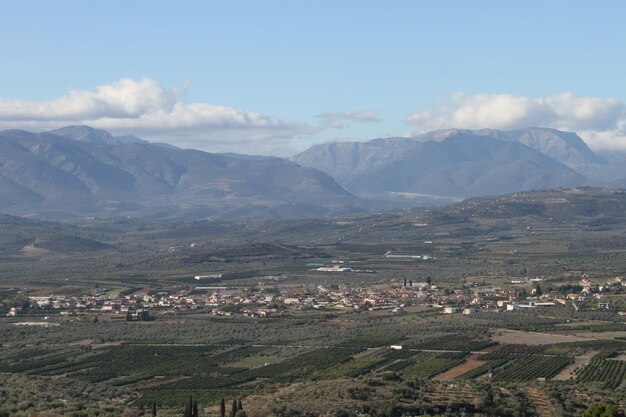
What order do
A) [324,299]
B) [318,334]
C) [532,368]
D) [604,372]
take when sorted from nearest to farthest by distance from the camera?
[604,372] → [532,368] → [318,334] → [324,299]

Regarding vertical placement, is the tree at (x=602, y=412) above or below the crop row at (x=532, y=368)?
above

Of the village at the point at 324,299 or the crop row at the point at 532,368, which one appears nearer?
the crop row at the point at 532,368

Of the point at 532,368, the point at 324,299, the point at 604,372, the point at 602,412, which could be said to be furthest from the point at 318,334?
the point at 602,412

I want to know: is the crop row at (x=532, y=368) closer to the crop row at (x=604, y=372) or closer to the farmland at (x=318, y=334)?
the farmland at (x=318, y=334)

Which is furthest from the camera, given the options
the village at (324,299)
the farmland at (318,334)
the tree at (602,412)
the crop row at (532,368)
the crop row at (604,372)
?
the village at (324,299)

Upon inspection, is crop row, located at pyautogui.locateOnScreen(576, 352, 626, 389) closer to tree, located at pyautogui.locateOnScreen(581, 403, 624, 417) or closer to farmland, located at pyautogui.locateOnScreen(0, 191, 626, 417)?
farmland, located at pyautogui.locateOnScreen(0, 191, 626, 417)

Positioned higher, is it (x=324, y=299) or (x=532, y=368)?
(x=532, y=368)

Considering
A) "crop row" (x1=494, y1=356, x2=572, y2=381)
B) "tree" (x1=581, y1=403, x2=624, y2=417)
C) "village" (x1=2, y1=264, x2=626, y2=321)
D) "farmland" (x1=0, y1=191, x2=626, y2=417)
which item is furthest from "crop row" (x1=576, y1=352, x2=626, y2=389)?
"village" (x1=2, y1=264, x2=626, y2=321)

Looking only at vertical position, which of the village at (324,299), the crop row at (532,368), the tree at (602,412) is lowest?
the village at (324,299)

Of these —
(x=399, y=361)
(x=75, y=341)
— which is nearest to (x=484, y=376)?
(x=399, y=361)


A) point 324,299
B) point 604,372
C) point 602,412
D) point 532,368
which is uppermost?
point 602,412

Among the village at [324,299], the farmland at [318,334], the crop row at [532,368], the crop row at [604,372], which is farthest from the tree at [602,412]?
the village at [324,299]

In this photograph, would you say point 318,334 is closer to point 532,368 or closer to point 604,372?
point 532,368
